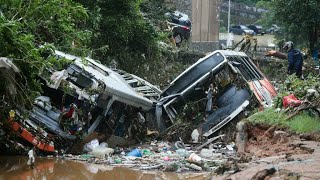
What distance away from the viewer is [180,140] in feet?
35.2

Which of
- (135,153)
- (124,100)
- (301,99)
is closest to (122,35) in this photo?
(124,100)

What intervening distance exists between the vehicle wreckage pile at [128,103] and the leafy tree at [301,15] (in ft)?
18.3

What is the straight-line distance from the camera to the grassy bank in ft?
23.5

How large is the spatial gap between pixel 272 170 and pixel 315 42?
582 inches

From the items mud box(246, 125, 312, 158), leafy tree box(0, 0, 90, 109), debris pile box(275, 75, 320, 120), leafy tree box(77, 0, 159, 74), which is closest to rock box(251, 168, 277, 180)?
mud box(246, 125, 312, 158)

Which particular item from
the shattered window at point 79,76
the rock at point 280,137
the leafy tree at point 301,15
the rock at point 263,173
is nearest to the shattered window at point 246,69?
the shattered window at point 79,76

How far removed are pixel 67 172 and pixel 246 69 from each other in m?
5.94

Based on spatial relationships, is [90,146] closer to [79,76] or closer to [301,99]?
[79,76]

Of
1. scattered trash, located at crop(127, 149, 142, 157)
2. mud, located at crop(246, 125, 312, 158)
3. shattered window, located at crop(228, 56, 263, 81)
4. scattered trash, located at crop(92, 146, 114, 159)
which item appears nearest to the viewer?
mud, located at crop(246, 125, 312, 158)

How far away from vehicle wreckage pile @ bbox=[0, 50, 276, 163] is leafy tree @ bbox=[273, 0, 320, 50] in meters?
5.57

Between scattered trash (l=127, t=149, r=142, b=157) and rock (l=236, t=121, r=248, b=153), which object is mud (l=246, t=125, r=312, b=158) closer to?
rock (l=236, t=121, r=248, b=153)

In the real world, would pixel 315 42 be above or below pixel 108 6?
below

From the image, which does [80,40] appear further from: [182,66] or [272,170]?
[182,66]

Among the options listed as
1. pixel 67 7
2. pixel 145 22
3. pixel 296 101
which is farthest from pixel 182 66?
pixel 296 101
